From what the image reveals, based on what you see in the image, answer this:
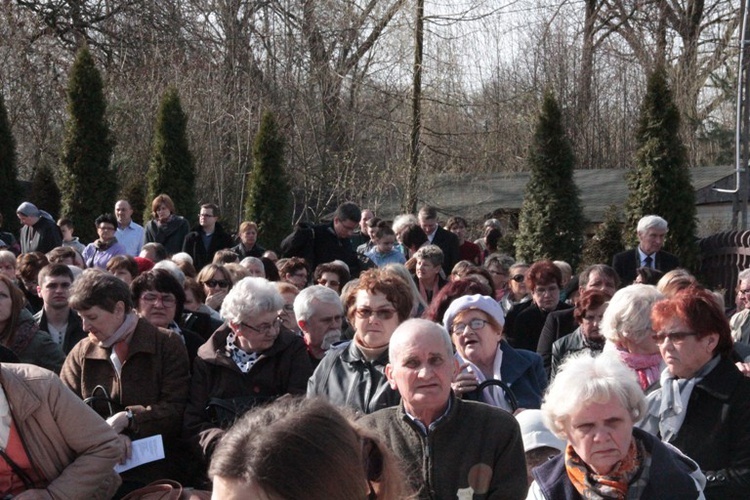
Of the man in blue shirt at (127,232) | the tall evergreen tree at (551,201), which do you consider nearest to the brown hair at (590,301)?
the man in blue shirt at (127,232)

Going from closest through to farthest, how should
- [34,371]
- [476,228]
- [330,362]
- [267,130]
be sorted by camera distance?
[34,371] → [330,362] → [267,130] → [476,228]

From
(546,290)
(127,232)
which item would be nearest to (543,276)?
(546,290)

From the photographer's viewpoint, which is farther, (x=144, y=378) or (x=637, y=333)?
(x=144, y=378)

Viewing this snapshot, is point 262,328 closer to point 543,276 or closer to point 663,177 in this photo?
point 543,276

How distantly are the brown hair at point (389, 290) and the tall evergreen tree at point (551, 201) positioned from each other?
457 inches

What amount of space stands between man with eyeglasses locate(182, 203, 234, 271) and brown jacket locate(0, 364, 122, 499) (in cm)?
881

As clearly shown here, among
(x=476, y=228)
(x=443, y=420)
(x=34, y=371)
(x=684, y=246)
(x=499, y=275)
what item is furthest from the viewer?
(x=476, y=228)

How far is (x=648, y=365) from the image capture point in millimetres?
5656

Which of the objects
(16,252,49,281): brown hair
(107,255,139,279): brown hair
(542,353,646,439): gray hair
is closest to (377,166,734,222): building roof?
(16,252,49,281): brown hair

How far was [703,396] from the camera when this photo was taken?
4.68 meters

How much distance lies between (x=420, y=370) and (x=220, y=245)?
31.3 ft

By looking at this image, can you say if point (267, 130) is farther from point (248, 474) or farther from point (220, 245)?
point (248, 474)

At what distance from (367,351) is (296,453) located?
3.32 metres

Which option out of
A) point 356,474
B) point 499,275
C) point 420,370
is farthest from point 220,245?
point 356,474
